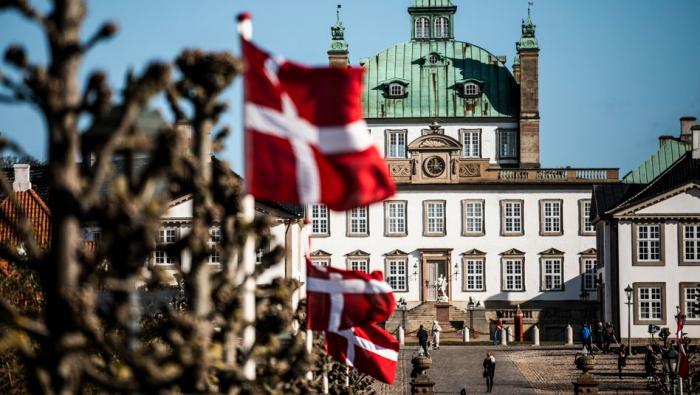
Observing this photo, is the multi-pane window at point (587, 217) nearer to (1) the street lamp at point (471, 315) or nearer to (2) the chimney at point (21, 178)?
(1) the street lamp at point (471, 315)

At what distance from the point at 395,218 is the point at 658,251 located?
22.7m

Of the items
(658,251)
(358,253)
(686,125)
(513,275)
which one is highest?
(686,125)

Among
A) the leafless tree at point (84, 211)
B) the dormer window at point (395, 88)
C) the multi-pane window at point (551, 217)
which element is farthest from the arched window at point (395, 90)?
the leafless tree at point (84, 211)

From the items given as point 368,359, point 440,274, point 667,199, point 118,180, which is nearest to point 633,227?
point 667,199

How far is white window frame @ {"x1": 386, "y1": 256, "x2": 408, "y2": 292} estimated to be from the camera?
96500 mm

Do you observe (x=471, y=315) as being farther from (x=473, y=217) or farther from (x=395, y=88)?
(x=395, y=88)

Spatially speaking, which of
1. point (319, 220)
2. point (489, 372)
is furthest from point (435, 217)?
point (489, 372)

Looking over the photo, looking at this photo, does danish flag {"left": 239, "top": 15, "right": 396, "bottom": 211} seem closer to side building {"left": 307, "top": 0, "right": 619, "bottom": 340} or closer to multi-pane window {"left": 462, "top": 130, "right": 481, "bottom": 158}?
side building {"left": 307, "top": 0, "right": 619, "bottom": 340}

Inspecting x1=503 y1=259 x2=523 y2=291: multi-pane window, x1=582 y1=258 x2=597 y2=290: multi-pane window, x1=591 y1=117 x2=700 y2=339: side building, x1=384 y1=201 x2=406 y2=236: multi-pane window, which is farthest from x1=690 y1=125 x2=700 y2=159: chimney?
x1=384 y1=201 x2=406 y2=236: multi-pane window

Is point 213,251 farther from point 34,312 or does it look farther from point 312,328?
point 34,312

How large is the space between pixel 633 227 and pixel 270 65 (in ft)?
218

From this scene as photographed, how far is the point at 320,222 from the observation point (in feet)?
322

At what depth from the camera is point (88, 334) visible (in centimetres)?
1090

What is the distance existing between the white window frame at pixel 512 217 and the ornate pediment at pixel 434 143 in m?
5.02
